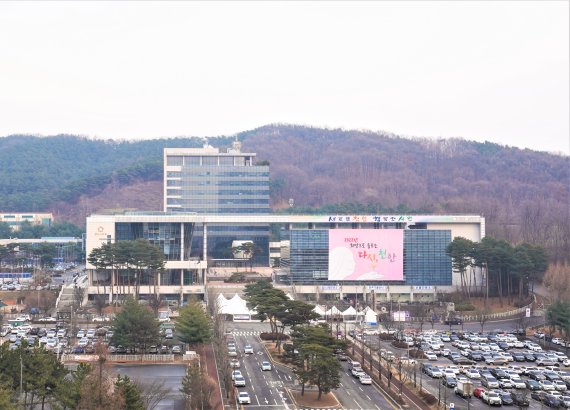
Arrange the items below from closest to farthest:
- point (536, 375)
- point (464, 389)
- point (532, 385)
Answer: point (464, 389) < point (532, 385) < point (536, 375)

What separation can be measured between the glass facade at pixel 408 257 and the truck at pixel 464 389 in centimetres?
3057

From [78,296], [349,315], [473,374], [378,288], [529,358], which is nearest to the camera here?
[473,374]

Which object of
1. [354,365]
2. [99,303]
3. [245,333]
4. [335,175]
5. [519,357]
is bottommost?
[519,357]

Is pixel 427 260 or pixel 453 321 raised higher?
pixel 427 260

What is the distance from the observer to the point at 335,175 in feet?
440

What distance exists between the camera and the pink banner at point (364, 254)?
6250 centimetres

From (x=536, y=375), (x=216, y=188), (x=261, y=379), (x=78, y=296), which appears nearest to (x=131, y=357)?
(x=261, y=379)

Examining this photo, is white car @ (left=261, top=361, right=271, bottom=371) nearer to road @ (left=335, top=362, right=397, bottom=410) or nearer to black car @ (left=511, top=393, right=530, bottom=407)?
road @ (left=335, top=362, right=397, bottom=410)

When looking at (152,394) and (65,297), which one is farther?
(65,297)

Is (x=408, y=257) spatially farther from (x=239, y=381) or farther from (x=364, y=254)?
(x=239, y=381)

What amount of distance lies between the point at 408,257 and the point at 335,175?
71548 millimetres

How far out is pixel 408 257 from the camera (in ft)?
207

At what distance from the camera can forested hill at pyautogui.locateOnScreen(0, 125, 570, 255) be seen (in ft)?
372

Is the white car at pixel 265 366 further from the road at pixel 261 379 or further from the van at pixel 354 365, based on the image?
the van at pixel 354 365
